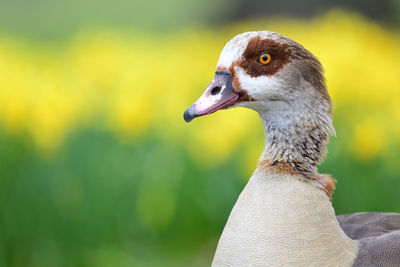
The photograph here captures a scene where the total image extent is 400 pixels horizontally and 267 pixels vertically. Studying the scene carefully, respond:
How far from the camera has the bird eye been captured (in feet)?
5.77

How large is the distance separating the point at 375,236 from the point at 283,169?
38 cm

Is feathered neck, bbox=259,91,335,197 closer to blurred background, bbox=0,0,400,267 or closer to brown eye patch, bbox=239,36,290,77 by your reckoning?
brown eye patch, bbox=239,36,290,77

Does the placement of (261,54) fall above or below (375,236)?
above

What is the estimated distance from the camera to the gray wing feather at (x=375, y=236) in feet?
5.67

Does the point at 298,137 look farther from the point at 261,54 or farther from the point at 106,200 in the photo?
the point at 106,200

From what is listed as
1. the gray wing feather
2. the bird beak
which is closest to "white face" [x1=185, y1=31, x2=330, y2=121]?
the bird beak

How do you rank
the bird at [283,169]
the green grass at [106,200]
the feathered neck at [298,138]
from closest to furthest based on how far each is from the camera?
1. the bird at [283,169]
2. the feathered neck at [298,138]
3. the green grass at [106,200]

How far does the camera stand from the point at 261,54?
1.76 metres

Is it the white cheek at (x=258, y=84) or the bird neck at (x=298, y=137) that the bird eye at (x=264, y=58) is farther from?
the bird neck at (x=298, y=137)

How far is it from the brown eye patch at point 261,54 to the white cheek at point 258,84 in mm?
13

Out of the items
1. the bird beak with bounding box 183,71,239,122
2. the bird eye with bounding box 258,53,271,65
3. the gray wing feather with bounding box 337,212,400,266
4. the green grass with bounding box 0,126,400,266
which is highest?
the bird eye with bounding box 258,53,271,65

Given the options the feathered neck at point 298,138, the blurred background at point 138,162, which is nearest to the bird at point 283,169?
the feathered neck at point 298,138

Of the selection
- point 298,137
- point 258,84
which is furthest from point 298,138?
point 258,84

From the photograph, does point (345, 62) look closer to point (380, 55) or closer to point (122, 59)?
point (380, 55)
